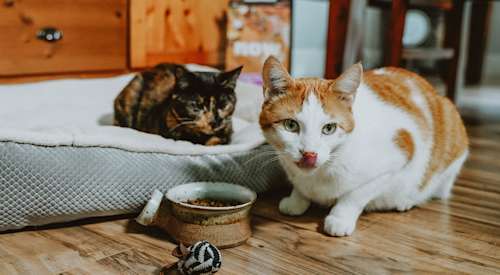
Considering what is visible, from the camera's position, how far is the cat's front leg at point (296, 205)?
1.44 m

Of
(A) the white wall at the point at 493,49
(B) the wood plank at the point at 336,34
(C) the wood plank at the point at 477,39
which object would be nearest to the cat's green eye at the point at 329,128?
(B) the wood plank at the point at 336,34

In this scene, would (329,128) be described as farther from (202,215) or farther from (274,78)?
(202,215)

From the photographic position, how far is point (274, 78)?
123 centimetres

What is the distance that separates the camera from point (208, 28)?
2.69 meters

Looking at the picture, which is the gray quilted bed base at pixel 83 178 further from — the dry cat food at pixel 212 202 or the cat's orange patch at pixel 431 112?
the cat's orange patch at pixel 431 112

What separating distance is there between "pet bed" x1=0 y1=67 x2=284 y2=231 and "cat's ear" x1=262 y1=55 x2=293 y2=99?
0.31m

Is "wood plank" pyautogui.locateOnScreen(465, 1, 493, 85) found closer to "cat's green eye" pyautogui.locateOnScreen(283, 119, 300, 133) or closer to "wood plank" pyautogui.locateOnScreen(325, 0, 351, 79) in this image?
"wood plank" pyautogui.locateOnScreen(325, 0, 351, 79)

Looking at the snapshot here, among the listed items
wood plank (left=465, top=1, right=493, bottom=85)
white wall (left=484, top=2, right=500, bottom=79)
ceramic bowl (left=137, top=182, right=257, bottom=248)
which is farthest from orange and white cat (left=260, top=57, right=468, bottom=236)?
white wall (left=484, top=2, right=500, bottom=79)

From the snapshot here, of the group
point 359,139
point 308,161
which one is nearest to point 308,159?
point 308,161

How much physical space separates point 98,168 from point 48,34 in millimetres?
994

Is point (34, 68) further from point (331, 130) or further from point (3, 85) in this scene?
point (331, 130)

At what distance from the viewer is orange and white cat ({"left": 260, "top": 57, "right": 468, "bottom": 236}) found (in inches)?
46.6

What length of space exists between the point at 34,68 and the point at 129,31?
1.50ft

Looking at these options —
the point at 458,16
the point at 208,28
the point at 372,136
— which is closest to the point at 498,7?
the point at 458,16
